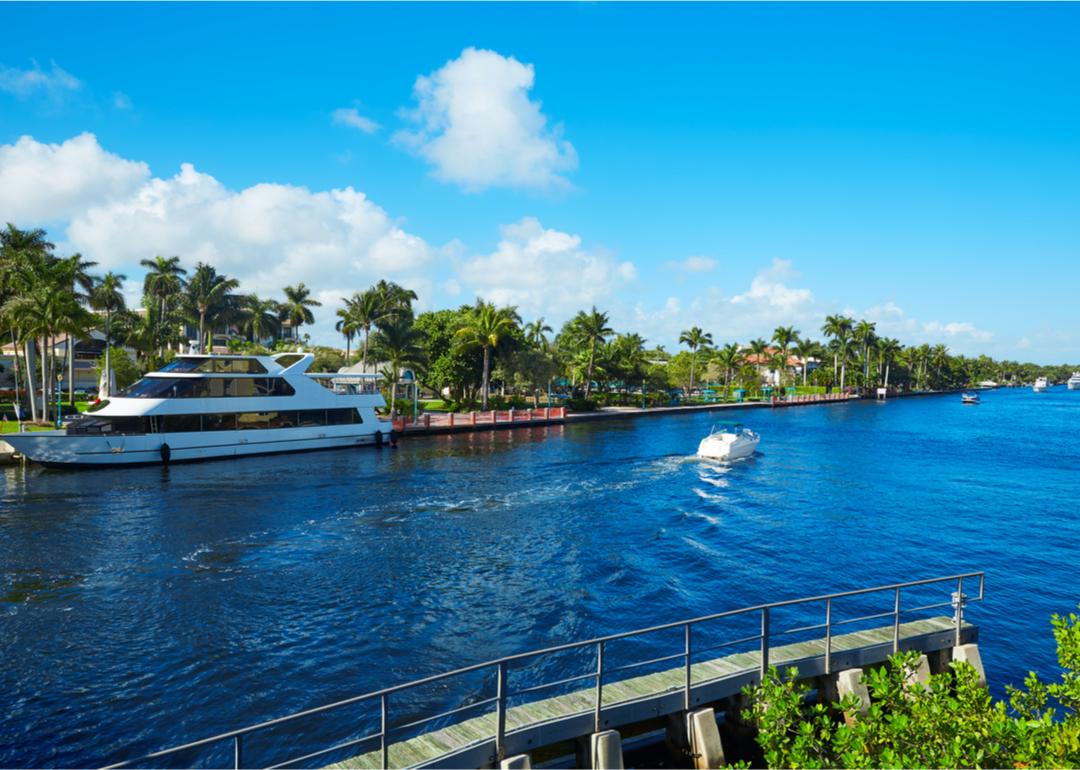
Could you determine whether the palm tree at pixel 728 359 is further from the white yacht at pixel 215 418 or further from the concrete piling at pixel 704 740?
the concrete piling at pixel 704 740

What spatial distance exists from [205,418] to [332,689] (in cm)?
3359

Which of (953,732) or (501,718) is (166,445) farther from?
(953,732)

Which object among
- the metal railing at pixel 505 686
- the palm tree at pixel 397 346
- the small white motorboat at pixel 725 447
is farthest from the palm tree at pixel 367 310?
the metal railing at pixel 505 686

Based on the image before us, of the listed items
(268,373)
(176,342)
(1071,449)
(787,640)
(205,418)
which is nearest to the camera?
(787,640)

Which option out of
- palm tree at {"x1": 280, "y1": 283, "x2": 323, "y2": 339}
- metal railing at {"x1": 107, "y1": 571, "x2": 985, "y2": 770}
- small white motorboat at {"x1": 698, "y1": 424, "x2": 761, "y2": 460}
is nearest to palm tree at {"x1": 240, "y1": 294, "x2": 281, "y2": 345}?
palm tree at {"x1": 280, "y1": 283, "x2": 323, "y2": 339}

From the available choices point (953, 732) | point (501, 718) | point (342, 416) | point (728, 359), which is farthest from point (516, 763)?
point (728, 359)

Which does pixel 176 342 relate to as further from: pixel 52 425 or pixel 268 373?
pixel 268 373

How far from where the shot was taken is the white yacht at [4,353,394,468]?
124ft

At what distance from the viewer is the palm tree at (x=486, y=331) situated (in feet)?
232

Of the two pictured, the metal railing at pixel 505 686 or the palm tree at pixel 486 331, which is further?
the palm tree at pixel 486 331

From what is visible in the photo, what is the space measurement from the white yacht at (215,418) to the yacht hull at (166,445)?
52 millimetres

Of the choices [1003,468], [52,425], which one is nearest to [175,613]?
[52,425]

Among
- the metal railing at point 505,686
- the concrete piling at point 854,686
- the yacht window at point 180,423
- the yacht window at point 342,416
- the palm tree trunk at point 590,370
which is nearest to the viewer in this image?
the metal railing at point 505,686

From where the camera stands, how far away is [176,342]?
77500 millimetres
